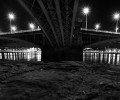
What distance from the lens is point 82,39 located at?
48.1 metres

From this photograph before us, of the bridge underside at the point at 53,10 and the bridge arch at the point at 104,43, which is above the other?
the bridge underside at the point at 53,10

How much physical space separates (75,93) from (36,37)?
45.2 metres

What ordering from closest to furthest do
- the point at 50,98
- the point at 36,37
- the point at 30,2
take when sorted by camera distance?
the point at 50,98 < the point at 30,2 < the point at 36,37

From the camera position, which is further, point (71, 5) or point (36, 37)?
point (36, 37)

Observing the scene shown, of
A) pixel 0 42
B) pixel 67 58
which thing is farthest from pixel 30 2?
pixel 0 42

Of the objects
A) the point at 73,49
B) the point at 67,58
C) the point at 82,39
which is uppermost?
the point at 82,39

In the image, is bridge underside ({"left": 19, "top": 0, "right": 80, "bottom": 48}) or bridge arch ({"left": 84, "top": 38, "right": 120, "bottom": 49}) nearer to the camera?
bridge underside ({"left": 19, "top": 0, "right": 80, "bottom": 48})

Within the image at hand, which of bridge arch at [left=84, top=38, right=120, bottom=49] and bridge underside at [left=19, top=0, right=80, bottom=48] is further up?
bridge underside at [left=19, top=0, right=80, bottom=48]

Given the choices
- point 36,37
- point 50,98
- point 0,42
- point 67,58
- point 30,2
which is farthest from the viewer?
point 0,42

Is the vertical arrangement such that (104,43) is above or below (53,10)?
below

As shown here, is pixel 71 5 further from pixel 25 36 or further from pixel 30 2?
pixel 25 36

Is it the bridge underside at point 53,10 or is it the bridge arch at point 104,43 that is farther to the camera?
the bridge arch at point 104,43

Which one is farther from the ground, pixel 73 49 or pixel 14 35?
pixel 14 35

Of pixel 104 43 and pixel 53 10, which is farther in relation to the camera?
pixel 104 43
